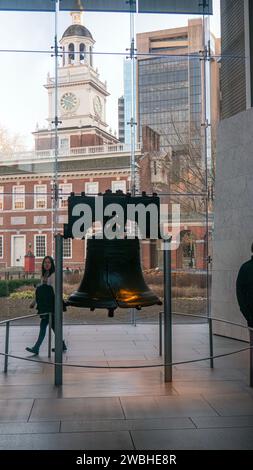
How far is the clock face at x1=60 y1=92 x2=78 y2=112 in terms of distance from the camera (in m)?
10.2

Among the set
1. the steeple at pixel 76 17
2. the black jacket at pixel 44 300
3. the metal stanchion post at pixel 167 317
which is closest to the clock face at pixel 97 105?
the steeple at pixel 76 17

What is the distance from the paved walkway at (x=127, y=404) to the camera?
3.21 meters

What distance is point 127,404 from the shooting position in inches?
158

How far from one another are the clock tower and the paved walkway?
4982 mm

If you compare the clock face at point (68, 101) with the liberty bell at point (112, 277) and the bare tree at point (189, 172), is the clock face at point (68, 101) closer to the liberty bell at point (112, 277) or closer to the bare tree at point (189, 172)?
the bare tree at point (189, 172)

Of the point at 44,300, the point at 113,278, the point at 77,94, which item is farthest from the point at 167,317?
the point at 77,94

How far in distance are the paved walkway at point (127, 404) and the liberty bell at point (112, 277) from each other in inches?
30.5

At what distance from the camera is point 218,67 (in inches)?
391

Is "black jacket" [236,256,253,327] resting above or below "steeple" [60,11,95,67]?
below

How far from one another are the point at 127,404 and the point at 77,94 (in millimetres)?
7499

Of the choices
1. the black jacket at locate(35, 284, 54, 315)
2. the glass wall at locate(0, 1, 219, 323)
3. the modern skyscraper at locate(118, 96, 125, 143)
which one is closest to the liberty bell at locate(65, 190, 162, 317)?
the black jacket at locate(35, 284, 54, 315)

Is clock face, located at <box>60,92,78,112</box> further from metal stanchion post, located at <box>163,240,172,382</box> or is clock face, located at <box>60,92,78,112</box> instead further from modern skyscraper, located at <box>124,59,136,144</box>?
metal stanchion post, located at <box>163,240,172,382</box>

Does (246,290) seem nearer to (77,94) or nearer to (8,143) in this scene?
(77,94)
